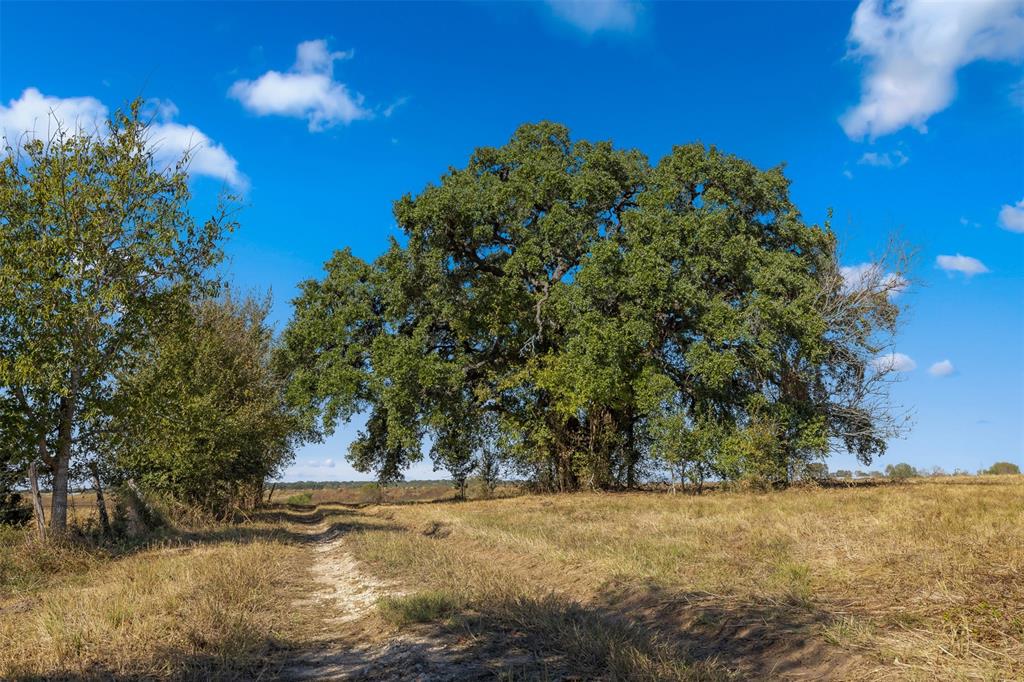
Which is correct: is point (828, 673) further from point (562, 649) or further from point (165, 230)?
point (165, 230)

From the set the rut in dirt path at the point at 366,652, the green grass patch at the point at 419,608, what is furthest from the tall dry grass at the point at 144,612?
the green grass patch at the point at 419,608

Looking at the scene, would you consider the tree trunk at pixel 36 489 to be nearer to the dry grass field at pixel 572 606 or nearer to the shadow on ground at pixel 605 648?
the dry grass field at pixel 572 606

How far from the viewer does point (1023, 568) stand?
711cm

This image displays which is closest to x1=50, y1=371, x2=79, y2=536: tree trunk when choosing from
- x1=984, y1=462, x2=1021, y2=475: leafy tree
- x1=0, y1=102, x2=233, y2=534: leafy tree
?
x1=0, y1=102, x2=233, y2=534: leafy tree

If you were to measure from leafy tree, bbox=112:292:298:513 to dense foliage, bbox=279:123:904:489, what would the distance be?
7.62 ft

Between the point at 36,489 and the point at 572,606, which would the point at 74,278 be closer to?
the point at 36,489

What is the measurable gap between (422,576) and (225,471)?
603 inches

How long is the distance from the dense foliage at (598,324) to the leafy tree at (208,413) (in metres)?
2.32

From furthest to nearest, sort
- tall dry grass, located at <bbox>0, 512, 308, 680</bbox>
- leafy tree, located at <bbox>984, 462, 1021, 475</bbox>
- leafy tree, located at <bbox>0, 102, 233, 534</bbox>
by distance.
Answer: leafy tree, located at <bbox>984, 462, 1021, 475</bbox>, leafy tree, located at <bbox>0, 102, 233, 534</bbox>, tall dry grass, located at <bbox>0, 512, 308, 680</bbox>

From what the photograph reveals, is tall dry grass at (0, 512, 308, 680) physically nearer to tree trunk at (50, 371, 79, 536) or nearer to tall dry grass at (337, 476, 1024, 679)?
tree trunk at (50, 371, 79, 536)

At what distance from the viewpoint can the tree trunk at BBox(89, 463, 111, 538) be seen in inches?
698

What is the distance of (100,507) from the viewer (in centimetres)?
2027

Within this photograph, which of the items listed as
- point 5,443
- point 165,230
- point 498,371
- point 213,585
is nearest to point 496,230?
point 498,371

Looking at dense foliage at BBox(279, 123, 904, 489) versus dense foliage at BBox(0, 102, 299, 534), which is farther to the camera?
dense foliage at BBox(279, 123, 904, 489)
